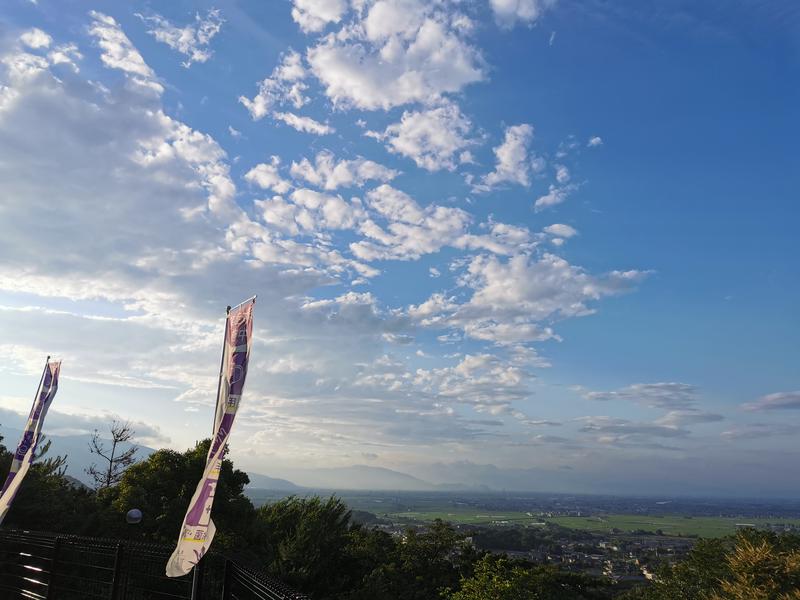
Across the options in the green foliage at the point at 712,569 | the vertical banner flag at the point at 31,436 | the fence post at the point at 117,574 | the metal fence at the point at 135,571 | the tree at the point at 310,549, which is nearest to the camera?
the metal fence at the point at 135,571

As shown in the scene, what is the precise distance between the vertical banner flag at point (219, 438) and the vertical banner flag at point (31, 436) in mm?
8210

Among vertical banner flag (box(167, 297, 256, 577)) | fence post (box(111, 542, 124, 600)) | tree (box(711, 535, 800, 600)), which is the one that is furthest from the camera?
tree (box(711, 535, 800, 600))

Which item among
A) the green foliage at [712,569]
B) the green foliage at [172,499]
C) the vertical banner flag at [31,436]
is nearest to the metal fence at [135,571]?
the vertical banner flag at [31,436]

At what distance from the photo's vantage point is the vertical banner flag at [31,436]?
38.2 feet

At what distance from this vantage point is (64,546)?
8.26 metres

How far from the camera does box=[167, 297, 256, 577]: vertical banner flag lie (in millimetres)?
5824

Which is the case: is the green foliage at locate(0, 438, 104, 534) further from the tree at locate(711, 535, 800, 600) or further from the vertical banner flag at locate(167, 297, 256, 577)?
the tree at locate(711, 535, 800, 600)

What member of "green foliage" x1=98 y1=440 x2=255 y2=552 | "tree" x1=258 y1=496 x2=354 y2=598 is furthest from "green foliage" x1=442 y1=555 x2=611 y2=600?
"green foliage" x1=98 y1=440 x2=255 y2=552

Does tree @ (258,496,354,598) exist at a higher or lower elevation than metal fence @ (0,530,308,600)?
lower

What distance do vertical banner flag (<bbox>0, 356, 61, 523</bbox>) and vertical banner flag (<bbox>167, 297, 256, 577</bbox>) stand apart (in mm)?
8210

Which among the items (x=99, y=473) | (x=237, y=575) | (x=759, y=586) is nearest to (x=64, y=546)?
(x=237, y=575)

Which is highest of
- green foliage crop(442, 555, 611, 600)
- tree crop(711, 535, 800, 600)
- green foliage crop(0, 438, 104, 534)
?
green foliage crop(0, 438, 104, 534)

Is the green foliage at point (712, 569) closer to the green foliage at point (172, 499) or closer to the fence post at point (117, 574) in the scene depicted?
the fence post at point (117, 574)

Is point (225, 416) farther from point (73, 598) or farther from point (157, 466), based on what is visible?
point (157, 466)
